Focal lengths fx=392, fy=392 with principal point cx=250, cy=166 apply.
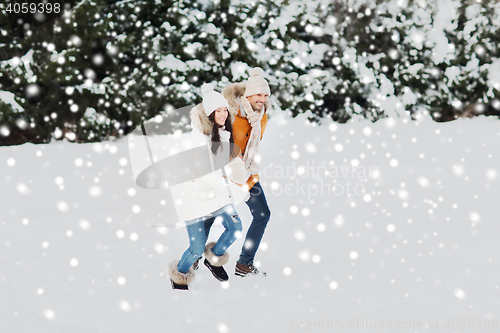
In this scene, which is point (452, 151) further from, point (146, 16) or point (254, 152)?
point (146, 16)

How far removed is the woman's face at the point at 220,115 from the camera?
2.80 meters

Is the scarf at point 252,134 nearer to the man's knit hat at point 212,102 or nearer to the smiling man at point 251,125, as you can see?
the smiling man at point 251,125

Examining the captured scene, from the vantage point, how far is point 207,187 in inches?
110

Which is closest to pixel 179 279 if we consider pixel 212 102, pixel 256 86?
pixel 212 102

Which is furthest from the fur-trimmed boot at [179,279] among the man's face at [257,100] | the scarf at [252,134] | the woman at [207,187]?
the man's face at [257,100]

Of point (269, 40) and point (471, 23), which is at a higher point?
point (471, 23)

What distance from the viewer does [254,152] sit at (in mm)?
3193

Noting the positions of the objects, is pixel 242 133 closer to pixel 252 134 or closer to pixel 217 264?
pixel 252 134

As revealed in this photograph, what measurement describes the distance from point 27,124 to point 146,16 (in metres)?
3.77

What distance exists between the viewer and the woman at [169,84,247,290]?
9.09 feet

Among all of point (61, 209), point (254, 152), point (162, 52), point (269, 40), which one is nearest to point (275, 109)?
point (269, 40)

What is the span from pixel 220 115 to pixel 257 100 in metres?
0.42

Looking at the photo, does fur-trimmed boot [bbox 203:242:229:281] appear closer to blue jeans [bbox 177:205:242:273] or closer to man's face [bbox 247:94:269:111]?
blue jeans [bbox 177:205:242:273]

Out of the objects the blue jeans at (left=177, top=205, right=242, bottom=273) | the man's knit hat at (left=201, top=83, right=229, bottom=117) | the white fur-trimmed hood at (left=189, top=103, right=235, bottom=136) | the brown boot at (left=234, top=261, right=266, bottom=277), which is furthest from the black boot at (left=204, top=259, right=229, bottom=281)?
the man's knit hat at (left=201, top=83, right=229, bottom=117)
